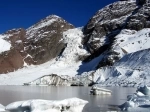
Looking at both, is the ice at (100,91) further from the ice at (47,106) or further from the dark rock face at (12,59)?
the dark rock face at (12,59)

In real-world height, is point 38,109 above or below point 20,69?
below

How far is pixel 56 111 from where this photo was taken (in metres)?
17.5

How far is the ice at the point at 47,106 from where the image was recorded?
17016 mm

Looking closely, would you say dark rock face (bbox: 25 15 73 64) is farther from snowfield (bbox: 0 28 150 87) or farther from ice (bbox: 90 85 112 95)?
ice (bbox: 90 85 112 95)

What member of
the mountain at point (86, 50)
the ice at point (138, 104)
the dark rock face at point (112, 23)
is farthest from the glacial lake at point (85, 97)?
the dark rock face at point (112, 23)

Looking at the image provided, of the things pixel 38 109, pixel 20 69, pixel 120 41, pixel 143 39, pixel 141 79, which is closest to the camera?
pixel 38 109

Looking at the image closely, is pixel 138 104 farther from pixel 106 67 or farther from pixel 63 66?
pixel 63 66

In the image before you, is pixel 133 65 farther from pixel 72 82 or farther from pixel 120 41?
pixel 120 41

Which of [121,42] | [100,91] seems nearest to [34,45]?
[121,42]

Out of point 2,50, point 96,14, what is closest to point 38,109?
point 2,50

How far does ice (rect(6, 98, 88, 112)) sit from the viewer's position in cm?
1702

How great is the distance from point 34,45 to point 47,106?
100416 millimetres

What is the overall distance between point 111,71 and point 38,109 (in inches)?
2090

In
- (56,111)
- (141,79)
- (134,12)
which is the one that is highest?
(134,12)
